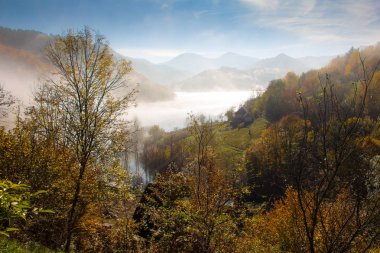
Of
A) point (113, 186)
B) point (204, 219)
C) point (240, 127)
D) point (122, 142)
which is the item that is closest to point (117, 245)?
point (113, 186)

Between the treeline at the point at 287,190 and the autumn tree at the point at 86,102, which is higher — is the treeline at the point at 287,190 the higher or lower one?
the lower one

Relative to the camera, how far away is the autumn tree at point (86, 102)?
2178cm

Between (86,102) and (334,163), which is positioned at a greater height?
(86,102)

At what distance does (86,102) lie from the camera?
21.8 m

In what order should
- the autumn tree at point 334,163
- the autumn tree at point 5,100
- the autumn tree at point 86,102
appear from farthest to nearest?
the autumn tree at point 5,100 < the autumn tree at point 86,102 < the autumn tree at point 334,163

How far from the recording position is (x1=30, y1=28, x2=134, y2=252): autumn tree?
2178 centimetres

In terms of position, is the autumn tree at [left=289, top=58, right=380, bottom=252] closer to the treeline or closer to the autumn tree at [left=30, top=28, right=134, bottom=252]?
the treeline

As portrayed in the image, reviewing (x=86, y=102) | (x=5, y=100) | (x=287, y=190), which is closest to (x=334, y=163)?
(x=86, y=102)

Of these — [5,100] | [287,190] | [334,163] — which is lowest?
[287,190]

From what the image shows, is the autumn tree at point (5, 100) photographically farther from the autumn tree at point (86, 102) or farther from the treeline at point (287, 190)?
the treeline at point (287, 190)

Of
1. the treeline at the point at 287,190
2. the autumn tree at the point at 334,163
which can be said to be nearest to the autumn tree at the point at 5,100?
the treeline at the point at 287,190

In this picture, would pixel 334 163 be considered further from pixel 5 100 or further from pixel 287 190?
pixel 5 100

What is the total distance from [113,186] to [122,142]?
136 inches

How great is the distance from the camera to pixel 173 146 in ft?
493
